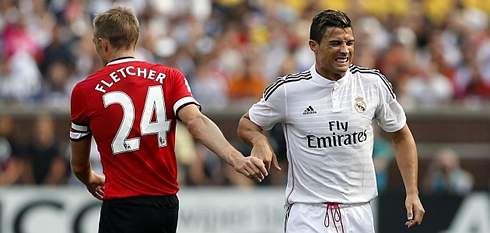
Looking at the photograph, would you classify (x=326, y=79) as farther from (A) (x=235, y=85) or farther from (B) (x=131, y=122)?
(A) (x=235, y=85)

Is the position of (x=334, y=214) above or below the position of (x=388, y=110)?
below

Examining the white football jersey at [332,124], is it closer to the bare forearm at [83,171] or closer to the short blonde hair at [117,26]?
the short blonde hair at [117,26]

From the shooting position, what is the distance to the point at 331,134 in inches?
280

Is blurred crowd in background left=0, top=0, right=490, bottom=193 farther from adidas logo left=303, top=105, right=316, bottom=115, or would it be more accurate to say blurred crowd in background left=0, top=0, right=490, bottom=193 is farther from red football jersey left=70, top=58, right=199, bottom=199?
red football jersey left=70, top=58, right=199, bottom=199

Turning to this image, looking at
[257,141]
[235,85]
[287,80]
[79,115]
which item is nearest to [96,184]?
[79,115]

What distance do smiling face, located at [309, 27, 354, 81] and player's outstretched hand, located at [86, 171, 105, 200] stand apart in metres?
1.85

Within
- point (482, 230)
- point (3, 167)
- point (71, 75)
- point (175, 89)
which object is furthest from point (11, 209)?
point (175, 89)

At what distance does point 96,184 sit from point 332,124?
1783mm

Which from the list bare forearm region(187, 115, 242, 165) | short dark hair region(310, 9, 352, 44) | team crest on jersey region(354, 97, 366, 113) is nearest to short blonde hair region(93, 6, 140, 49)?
bare forearm region(187, 115, 242, 165)

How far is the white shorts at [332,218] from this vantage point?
709 cm

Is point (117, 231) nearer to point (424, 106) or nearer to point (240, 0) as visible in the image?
point (424, 106)

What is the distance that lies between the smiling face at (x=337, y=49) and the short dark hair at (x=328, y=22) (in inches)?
1.1

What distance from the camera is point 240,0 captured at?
17219mm

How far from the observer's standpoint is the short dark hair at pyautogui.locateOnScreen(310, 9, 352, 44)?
273 inches
